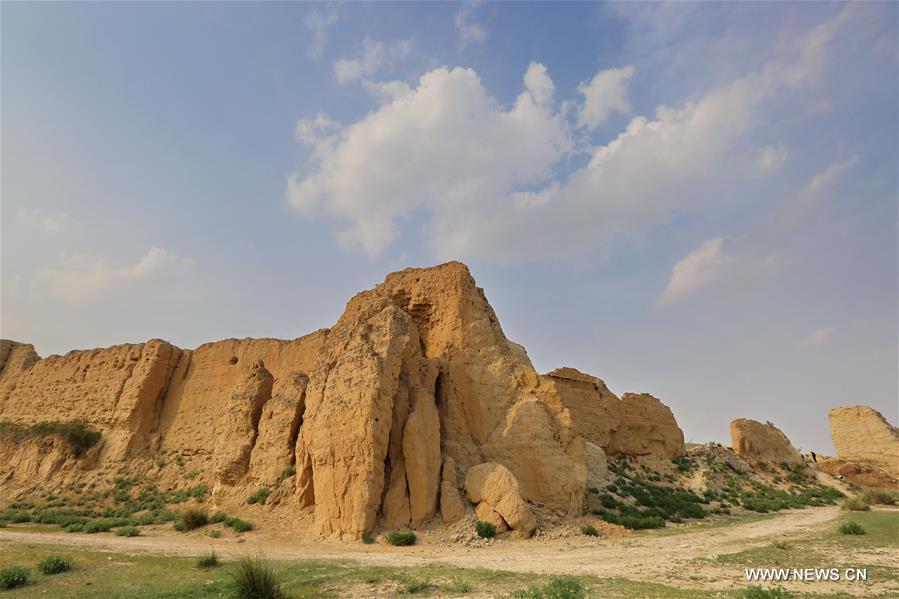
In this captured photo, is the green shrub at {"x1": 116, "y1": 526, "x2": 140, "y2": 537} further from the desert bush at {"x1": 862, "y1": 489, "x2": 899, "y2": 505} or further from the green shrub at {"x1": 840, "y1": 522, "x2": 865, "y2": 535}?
the desert bush at {"x1": 862, "y1": 489, "x2": 899, "y2": 505}

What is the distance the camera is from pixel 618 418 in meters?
28.5

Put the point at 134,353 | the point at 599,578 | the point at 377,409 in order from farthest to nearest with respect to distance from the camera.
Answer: the point at 134,353 < the point at 377,409 < the point at 599,578

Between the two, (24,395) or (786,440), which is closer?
(24,395)

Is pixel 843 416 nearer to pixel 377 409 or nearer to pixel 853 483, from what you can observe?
pixel 853 483

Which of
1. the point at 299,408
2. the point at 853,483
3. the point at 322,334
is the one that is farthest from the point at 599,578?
the point at 853,483

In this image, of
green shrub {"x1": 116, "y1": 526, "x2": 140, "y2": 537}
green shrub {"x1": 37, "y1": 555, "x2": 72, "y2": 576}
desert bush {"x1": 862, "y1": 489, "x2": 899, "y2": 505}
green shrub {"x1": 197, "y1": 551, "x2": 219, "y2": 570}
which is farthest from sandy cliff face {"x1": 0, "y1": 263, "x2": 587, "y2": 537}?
desert bush {"x1": 862, "y1": 489, "x2": 899, "y2": 505}

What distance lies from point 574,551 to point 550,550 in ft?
1.91

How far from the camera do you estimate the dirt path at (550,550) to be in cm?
914

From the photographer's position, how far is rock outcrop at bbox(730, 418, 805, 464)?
108 ft

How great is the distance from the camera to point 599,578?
8.30 metres

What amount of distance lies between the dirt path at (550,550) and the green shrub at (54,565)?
2184 mm

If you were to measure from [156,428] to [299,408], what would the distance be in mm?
12424

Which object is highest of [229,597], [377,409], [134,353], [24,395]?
[134,353]

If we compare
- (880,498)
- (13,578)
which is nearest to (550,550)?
(13,578)
